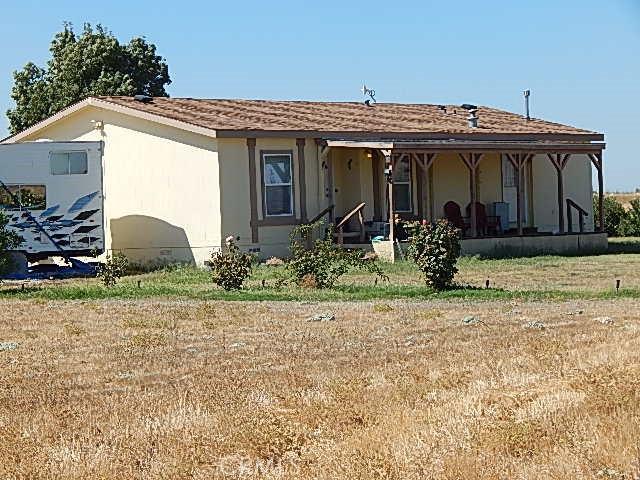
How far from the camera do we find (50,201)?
2527 cm

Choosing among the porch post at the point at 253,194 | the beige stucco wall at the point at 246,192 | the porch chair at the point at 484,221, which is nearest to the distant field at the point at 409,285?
the beige stucco wall at the point at 246,192

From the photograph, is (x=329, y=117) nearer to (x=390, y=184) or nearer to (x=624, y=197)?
(x=390, y=184)

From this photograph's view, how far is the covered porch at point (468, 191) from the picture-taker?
26.7 metres

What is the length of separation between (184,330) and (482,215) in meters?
16.2

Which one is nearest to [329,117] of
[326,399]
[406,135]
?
[406,135]

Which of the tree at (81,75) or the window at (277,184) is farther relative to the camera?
the tree at (81,75)

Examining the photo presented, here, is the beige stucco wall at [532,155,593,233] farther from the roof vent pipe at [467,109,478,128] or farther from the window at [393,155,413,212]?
the window at [393,155,413,212]

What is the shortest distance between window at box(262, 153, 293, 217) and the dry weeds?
12.1m

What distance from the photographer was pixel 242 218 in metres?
25.7

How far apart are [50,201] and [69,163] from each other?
36.9 inches

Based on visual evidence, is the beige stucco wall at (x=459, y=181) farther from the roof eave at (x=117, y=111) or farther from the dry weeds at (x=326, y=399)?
the dry weeds at (x=326, y=399)

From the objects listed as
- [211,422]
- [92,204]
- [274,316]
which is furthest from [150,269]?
[211,422]

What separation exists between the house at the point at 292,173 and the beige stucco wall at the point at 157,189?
0.03 meters

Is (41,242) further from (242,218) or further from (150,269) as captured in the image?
(242,218)
